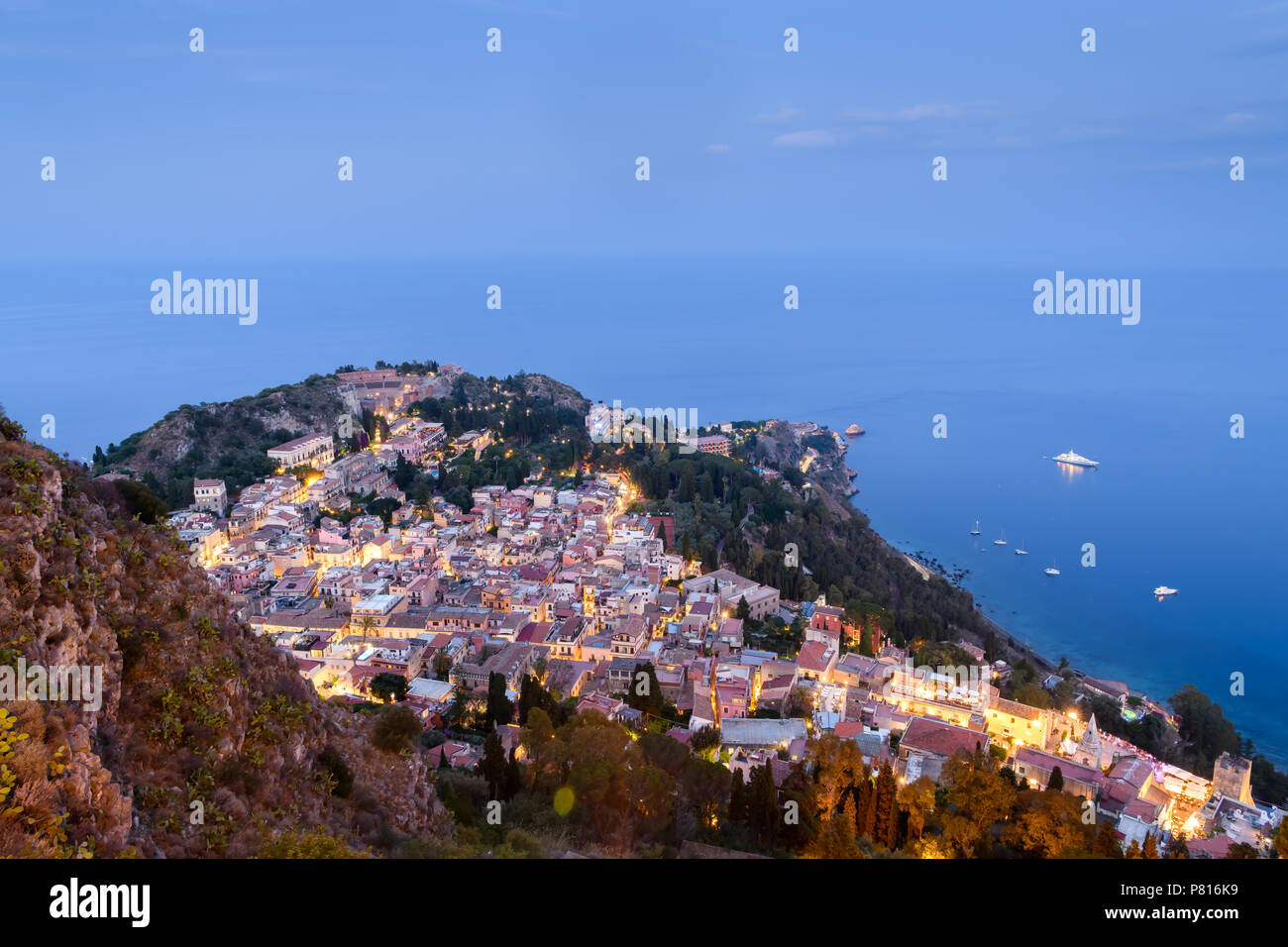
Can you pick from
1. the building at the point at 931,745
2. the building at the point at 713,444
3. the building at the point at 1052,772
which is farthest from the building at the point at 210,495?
the building at the point at 1052,772

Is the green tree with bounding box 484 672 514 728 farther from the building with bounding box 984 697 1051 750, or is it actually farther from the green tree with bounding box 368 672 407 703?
the building with bounding box 984 697 1051 750

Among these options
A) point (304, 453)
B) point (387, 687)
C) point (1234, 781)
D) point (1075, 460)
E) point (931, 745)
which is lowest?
point (1234, 781)

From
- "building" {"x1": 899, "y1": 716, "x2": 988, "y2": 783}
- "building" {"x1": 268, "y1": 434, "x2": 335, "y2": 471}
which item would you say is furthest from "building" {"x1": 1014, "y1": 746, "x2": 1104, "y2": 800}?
"building" {"x1": 268, "y1": 434, "x2": 335, "y2": 471}

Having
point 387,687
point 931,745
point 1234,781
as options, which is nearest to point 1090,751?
point 1234,781

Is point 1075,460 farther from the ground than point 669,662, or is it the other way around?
point 1075,460

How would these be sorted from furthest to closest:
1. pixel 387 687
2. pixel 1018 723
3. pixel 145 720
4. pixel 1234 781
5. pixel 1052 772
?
pixel 1018 723
pixel 387 687
pixel 1234 781
pixel 1052 772
pixel 145 720

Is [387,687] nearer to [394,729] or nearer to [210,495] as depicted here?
[394,729]
